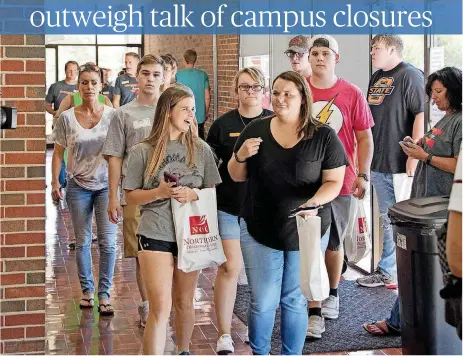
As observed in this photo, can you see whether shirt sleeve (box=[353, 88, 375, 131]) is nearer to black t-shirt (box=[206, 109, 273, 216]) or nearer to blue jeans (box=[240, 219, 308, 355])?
black t-shirt (box=[206, 109, 273, 216])

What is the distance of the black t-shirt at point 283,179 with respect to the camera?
4.48 metres

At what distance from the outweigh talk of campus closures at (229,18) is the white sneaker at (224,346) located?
7.08 feet

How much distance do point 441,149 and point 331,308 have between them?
1570 millimetres

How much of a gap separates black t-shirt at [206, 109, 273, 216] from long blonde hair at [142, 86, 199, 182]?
0.60m

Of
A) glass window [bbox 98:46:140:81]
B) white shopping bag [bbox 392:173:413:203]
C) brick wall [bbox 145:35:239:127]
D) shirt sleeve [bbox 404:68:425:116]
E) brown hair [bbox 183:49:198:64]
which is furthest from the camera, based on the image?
glass window [bbox 98:46:140:81]

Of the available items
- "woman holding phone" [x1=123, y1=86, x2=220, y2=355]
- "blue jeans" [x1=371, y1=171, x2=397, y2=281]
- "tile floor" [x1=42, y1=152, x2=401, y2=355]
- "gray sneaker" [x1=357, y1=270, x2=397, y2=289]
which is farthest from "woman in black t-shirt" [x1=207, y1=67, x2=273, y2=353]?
"gray sneaker" [x1=357, y1=270, x2=397, y2=289]

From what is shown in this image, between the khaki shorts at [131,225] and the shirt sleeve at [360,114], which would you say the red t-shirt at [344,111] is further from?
the khaki shorts at [131,225]

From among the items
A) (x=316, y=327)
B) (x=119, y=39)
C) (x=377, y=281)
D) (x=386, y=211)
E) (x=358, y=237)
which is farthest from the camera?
(x=119, y=39)

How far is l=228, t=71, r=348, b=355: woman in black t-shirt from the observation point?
4488mm

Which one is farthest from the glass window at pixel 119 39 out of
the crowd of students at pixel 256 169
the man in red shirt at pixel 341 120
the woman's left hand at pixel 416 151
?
the woman's left hand at pixel 416 151

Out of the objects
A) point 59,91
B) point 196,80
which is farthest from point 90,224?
point 59,91

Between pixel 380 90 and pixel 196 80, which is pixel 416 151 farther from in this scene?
pixel 196 80

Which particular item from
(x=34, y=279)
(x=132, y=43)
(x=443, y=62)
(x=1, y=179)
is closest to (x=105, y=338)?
(x=34, y=279)

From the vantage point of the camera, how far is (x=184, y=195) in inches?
176
